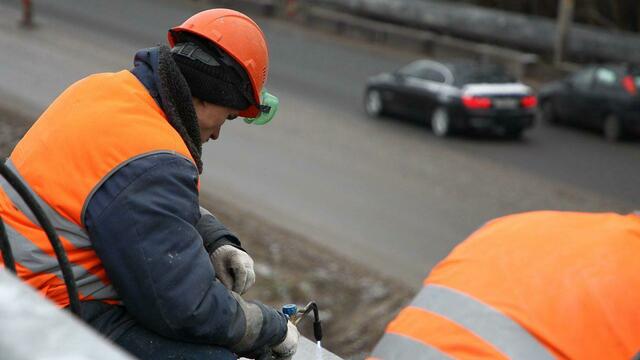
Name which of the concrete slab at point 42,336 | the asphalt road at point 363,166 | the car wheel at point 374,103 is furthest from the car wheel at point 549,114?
the concrete slab at point 42,336

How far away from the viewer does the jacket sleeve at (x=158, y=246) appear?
8.46 ft

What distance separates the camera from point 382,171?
16.3 m

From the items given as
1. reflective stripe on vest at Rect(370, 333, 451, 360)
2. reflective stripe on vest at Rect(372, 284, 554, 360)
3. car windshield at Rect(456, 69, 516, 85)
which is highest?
reflective stripe on vest at Rect(372, 284, 554, 360)

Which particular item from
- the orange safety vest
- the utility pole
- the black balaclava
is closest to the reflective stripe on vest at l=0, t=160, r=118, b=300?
the orange safety vest

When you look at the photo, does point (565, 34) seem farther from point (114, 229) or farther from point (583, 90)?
point (114, 229)

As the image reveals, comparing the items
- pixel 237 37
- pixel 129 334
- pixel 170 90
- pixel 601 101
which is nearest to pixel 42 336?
pixel 129 334

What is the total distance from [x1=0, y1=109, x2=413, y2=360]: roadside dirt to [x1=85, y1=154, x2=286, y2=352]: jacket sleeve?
6.36m

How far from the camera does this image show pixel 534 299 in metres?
3.87

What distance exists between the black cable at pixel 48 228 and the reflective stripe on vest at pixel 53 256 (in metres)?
0.14

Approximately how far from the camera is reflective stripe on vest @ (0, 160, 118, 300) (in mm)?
2684

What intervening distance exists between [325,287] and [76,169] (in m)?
8.00

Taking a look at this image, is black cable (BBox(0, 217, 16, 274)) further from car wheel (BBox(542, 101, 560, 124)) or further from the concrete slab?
car wheel (BBox(542, 101, 560, 124))

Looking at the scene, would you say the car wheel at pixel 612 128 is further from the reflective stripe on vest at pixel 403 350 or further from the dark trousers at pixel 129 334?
the dark trousers at pixel 129 334

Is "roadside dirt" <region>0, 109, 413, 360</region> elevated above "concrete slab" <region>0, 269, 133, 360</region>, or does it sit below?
below
